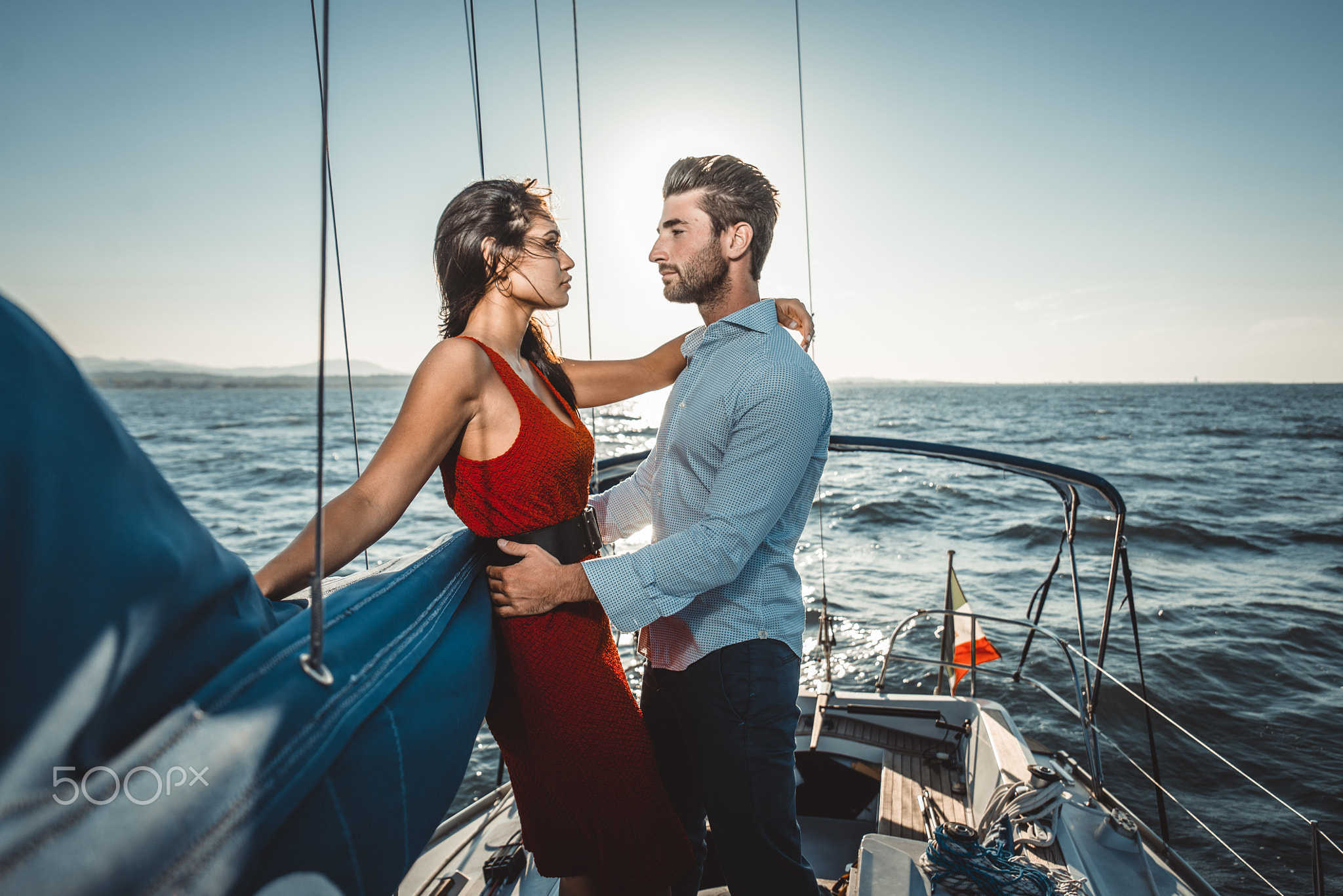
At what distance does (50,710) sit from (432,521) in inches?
729

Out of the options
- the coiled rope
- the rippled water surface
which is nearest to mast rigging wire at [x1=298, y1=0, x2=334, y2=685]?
the coiled rope

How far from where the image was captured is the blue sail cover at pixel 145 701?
0.51 m

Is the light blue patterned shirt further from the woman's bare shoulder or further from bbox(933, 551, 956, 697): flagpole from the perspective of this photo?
bbox(933, 551, 956, 697): flagpole

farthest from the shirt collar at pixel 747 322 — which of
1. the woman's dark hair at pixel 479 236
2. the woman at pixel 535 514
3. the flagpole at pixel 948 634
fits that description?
the flagpole at pixel 948 634

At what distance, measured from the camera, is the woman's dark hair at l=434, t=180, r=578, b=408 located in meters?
1.61

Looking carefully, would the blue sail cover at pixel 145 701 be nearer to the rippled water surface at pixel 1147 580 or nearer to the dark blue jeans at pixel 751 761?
the dark blue jeans at pixel 751 761

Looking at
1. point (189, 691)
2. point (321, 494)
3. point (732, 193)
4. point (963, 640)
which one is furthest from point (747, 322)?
point (963, 640)

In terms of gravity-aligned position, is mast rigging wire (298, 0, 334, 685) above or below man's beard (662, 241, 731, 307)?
below

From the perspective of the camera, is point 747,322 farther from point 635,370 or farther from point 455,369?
point 455,369

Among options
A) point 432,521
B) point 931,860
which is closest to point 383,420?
point 432,521

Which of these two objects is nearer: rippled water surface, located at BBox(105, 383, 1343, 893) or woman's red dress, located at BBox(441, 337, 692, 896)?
woman's red dress, located at BBox(441, 337, 692, 896)

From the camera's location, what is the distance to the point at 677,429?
1.92m

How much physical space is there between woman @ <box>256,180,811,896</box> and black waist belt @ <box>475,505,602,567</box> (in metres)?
0.02

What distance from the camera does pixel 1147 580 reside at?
12703mm
